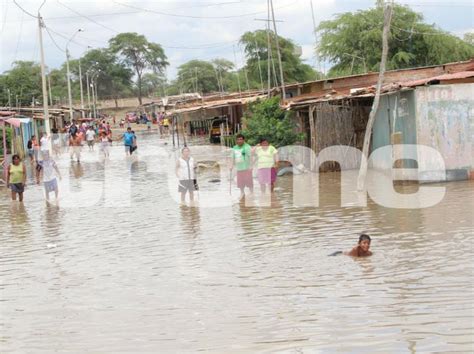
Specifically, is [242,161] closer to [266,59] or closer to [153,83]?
[266,59]

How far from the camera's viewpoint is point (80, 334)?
718 centimetres

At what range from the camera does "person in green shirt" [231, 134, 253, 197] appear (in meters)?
16.8

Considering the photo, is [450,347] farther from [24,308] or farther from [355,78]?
[355,78]

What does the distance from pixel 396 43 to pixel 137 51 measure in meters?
56.0

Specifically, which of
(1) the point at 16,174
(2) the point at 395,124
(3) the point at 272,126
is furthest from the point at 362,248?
(3) the point at 272,126

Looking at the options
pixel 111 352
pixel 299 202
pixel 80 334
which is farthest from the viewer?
pixel 299 202

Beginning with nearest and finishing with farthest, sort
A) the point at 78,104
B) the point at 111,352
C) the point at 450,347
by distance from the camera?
the point at 450,347, the point at 111,352, the point at 78,104

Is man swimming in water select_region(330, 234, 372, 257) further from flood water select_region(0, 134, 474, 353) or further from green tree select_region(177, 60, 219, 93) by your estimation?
green tree select_region(177, 60, 219, 93)

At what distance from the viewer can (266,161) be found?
17.2 m

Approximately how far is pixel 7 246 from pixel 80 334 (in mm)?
6230

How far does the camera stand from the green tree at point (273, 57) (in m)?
61.8

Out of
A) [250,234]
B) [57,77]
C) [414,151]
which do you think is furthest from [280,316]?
[57,77]

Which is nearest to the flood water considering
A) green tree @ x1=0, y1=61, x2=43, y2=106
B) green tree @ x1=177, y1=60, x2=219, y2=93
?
green tree @ x1=0, y1=61, x2=43, y2=106

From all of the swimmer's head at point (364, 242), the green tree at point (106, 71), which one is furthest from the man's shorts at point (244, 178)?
the green tree at point (106, 71)
